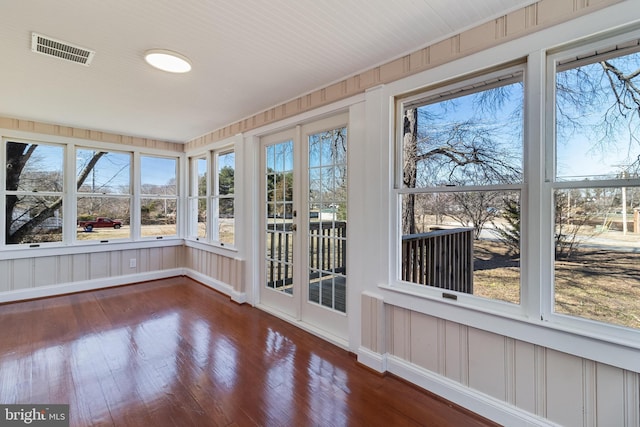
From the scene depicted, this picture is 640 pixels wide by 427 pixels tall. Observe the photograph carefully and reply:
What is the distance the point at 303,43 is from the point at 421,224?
63.6 inches

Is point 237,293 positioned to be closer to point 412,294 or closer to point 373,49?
point 412,294

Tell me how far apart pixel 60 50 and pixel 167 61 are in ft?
2.36

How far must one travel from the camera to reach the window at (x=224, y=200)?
4199 millimetres

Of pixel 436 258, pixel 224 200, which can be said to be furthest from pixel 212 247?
pixel 436 258

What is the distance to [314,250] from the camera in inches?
117

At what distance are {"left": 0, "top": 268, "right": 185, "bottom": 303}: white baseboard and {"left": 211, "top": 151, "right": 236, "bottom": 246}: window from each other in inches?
53.3

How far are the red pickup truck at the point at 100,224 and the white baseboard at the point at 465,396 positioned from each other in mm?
4456

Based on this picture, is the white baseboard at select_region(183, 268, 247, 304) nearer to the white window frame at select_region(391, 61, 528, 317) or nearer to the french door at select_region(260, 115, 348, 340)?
the french door at select_region(260, 115, 348, 340)

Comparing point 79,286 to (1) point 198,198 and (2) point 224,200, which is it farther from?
(2) point 224,200

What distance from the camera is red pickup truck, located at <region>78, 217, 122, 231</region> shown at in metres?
4.27

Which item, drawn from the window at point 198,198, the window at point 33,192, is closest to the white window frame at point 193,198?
the window at point 198,198

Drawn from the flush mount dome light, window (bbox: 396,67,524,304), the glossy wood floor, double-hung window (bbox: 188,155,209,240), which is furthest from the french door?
double-hung window (bbox: 188,155,209,240)

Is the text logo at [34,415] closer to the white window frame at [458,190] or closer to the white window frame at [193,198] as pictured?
the white window frame at [458,190]

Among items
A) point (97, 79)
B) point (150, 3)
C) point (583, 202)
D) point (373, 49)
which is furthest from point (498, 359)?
point (97, 79)
